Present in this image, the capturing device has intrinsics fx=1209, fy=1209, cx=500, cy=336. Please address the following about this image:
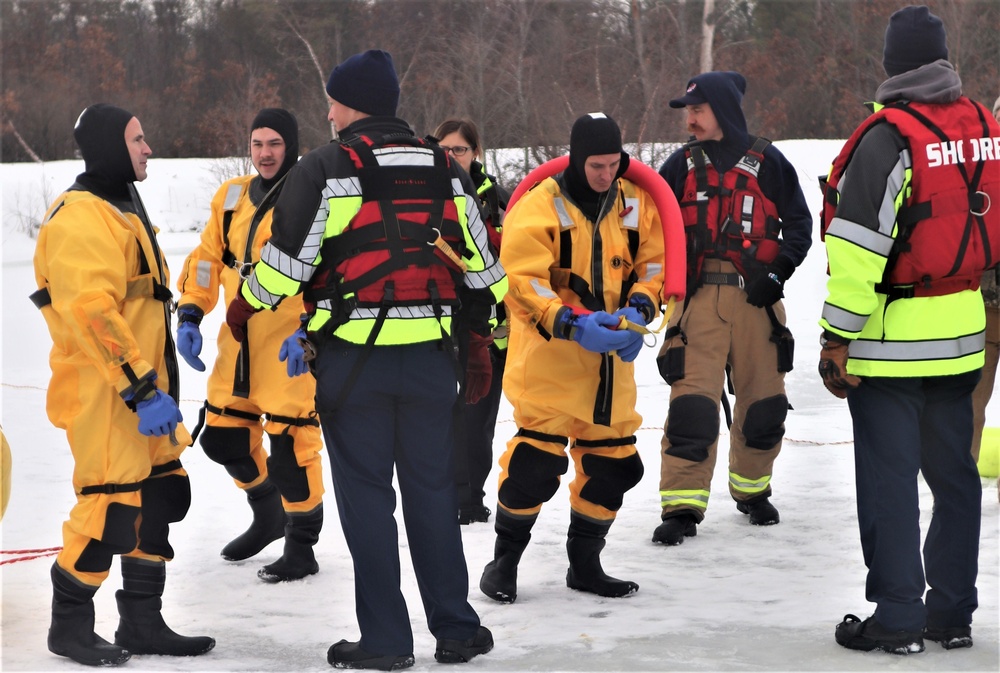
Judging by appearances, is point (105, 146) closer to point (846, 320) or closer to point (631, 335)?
point (631, 335)

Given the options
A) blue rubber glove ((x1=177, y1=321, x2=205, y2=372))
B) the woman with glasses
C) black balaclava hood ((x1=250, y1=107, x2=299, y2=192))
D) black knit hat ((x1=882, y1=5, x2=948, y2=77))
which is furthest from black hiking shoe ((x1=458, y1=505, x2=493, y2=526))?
black knit hat ((x1=882, y1=5, x2=948, y2=77))

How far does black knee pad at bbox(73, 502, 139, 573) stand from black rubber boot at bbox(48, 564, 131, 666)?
0.25ft

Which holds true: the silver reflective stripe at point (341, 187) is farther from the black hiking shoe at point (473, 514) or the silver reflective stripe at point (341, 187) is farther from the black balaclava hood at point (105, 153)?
the black hiking shoe at point (473, 514)

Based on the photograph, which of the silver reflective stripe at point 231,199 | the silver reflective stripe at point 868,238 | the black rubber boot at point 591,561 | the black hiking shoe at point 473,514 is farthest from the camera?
the black hiking shoe at point 473,514

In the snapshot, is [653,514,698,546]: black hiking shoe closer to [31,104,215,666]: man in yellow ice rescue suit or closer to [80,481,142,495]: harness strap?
[31,104,215,666]: man in yellow ice rescue suit

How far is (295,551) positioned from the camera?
498 cm

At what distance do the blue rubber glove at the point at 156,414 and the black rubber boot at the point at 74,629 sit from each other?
0.58 meters

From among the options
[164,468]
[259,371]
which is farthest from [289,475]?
[164,468]

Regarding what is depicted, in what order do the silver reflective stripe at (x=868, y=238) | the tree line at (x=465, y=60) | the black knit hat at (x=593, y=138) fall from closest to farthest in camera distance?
the silver reflective stripe at (x=868, y=238)
the black knit hat at (x=593, y=138)
the tree line at (x=465, y=60)

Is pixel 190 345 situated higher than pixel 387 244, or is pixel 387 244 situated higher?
pixel 387 244

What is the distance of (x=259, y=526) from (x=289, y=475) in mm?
477

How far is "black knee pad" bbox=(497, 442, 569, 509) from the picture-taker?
15.0 ft

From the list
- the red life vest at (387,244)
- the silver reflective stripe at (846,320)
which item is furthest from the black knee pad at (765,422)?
the red life vest at (387,244)

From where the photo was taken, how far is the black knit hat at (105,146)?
4.12m
